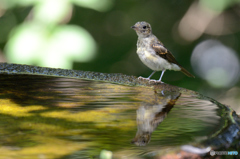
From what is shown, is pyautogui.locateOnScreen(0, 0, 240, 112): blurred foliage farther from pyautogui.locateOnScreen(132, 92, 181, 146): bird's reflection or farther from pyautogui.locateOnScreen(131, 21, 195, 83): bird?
pyautogui.locateOnScreen(132, 92, 181, 146): bird's reflection

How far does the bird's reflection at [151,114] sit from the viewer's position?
1.35 meters

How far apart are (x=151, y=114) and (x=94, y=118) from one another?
0.82 ft

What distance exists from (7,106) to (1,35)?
7.52 ft

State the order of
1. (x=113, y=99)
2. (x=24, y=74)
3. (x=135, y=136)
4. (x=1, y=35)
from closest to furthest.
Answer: (x=135, y=136) → (x=113, y=99) → (x=24, y=74) → (x=1, y=35)

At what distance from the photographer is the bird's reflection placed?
4.43 ft

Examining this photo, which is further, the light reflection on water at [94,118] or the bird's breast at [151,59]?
the bird's breast at [151,59]

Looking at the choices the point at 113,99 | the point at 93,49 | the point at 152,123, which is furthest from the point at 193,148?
the point at 93,49

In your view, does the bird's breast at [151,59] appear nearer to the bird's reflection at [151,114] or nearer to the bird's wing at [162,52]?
the bird's wing at [162,52]

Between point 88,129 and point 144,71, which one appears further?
point 144,71

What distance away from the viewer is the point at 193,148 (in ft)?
3.63

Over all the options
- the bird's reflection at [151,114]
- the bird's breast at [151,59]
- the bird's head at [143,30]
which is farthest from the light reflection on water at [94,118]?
the bird's head at [143,30]

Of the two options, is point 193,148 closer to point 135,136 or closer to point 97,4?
point 135,136

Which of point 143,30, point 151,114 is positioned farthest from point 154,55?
point 151,114

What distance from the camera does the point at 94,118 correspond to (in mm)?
1648
